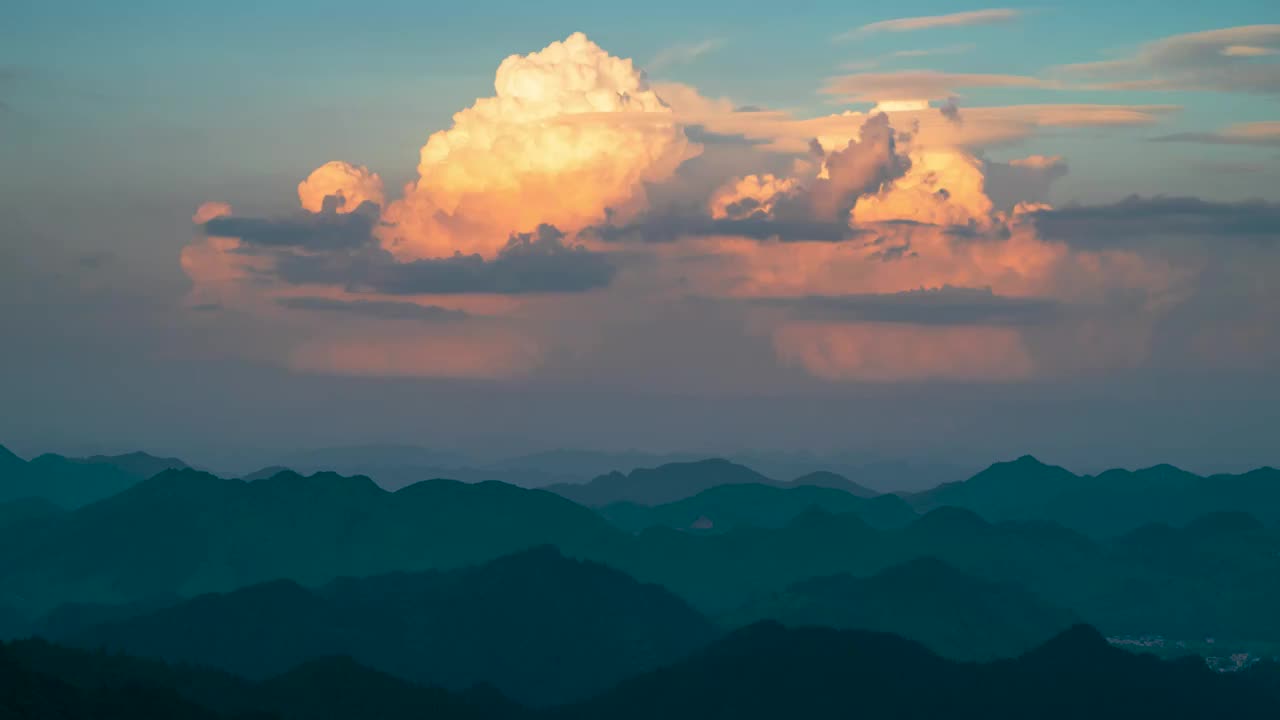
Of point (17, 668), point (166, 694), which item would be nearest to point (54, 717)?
point (17, 668)

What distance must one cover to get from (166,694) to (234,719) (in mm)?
9239

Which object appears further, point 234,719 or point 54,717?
point 234,719

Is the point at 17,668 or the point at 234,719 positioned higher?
the point at 17,668

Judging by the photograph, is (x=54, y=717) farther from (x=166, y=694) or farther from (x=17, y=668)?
(x=166, y=694)

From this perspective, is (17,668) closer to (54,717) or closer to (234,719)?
(54,717)

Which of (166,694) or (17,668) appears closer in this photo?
(17,668)

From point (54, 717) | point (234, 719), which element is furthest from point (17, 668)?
point (234, 719)

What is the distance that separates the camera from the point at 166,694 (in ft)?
652

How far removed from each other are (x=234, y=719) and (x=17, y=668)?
94.3ft

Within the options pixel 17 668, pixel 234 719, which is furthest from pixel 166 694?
pixel 17 668

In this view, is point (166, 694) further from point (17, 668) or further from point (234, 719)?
point (17, 668)

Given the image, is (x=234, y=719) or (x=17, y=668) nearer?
(x=17, y=668)

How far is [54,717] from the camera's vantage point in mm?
173500

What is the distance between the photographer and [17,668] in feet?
601
